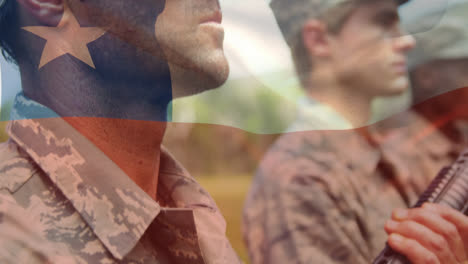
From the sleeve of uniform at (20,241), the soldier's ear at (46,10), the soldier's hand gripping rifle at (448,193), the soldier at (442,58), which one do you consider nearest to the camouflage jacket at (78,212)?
the sleeve of uniform at (20,241)

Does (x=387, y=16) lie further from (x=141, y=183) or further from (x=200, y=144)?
(x=141, y=183)

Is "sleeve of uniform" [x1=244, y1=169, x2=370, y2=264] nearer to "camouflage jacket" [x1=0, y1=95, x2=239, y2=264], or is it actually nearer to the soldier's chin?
"camouflage jacket" [x1=0, y1=95, x2=239, y2=264]

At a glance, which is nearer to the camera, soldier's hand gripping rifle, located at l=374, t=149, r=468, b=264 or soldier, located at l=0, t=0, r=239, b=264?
soldier, located at l=0, t=0, r=239, b=264

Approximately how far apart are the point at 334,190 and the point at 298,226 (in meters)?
0.13

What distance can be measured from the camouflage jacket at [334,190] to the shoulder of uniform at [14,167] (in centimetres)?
33

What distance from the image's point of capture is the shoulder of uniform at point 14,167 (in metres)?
0.67

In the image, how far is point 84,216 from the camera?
0.68 m

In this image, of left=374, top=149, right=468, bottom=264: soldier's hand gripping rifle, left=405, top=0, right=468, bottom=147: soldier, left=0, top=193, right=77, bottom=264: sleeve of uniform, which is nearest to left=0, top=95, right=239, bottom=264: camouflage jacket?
left=0, top=193, right=77, bottom=264: sleeve of uniform

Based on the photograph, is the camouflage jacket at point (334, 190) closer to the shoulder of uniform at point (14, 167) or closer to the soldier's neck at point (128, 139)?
the soldier's neck at point (128, 139)

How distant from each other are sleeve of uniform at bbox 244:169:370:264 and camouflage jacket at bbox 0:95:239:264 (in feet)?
0.17

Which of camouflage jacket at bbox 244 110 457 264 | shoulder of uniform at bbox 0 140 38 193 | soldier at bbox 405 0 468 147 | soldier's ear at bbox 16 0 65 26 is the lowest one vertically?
camouflage jacket at bbox 244 110 457 264

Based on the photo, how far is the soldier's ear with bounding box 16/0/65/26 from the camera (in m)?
0.66

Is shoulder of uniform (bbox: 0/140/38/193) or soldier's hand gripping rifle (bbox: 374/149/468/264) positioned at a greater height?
shoulder of uniform (bbox: 0/140/38/193)

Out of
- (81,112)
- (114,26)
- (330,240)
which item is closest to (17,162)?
(81,112)
